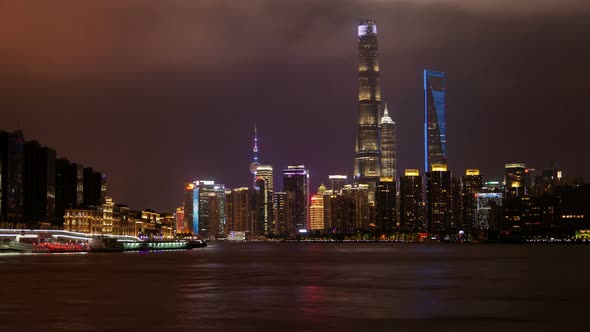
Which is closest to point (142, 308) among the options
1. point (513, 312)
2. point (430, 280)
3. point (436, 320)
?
point (436, 320)

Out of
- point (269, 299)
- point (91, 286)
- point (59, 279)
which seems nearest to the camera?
point (269, 299)

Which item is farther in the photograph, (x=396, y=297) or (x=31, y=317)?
(x=396, y=297)

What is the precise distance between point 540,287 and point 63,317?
37957 millimetres

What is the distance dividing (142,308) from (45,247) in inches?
5575

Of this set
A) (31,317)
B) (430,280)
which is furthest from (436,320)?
(430,280)

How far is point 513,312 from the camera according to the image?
4522cm

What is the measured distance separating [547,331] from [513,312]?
7.49 metres

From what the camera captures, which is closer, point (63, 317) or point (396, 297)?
point (63, 317)

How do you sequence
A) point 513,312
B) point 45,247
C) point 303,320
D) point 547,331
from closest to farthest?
point 547,331, point 303,320, point 513,312, point 45,247

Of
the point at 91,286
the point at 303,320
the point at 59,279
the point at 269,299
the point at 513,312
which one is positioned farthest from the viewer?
the point at 59,279

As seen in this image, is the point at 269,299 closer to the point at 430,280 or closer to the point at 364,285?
the point at 364,285

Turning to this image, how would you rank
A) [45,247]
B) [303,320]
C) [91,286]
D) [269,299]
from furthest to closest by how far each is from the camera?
1. [45,247]
2. [91,286]
3. [269,299]
4. [303,320]

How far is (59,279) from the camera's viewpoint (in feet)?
240

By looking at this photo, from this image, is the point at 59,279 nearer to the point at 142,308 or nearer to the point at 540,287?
the point at 142,308
